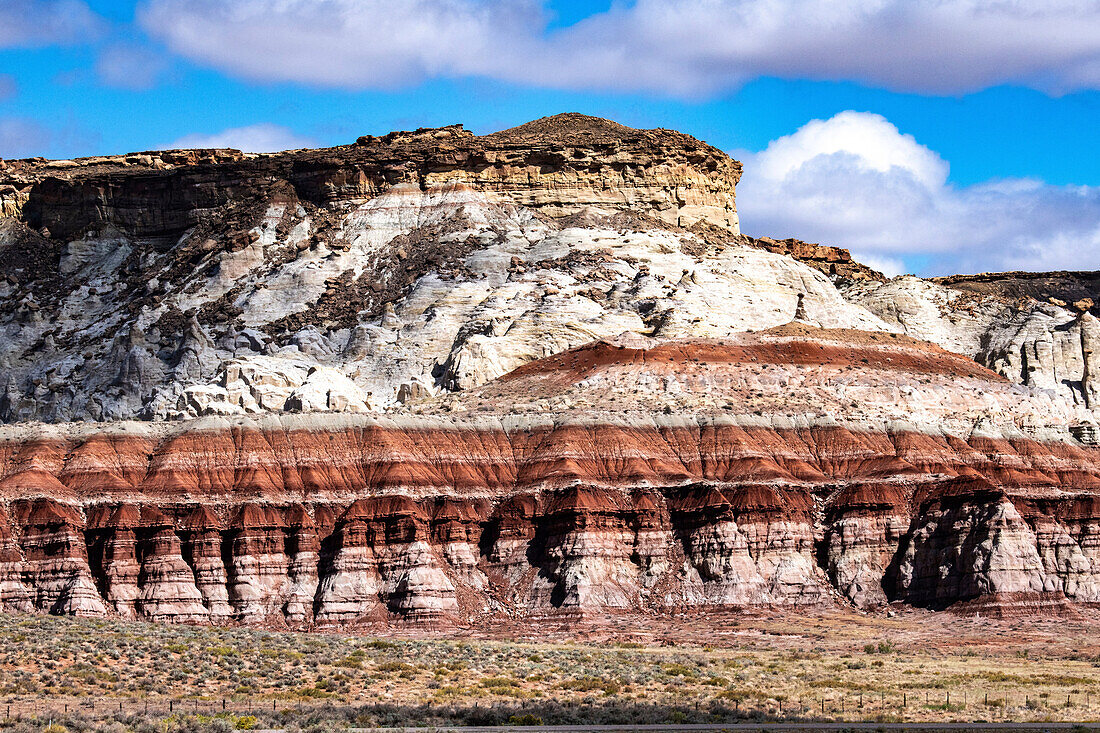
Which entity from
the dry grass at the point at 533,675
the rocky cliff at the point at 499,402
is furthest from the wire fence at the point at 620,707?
the rocky cliff at the point at 499,402

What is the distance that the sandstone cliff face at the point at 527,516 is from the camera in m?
95.0

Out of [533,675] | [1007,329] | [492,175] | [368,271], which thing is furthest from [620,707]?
[492,175]

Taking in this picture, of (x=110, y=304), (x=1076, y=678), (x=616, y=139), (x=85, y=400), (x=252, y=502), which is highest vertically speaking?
(x=616, y=139)

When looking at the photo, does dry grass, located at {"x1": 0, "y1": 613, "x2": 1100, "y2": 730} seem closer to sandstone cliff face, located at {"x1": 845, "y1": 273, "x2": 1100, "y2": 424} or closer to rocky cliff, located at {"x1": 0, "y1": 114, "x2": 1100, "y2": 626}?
rocky cliff, located at {"x1": 0, "y1": 114, "x2": 1100, "y2": 626}

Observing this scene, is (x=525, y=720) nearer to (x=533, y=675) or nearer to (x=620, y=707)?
(x=620, y=707)

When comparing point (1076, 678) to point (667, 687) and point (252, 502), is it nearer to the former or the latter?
point (667, 687)

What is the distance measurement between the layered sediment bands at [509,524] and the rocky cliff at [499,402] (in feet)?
0.60

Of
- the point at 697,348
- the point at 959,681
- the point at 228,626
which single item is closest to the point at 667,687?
the point at 959,681

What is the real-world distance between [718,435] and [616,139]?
56.2 metres

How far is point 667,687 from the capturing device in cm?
7062

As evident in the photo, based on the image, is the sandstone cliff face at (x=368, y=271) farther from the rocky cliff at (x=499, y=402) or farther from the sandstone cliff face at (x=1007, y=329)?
the sandstone cliff face at (x=1007, y=329)

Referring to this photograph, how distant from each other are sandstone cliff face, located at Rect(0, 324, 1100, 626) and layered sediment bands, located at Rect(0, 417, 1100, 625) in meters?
0.12

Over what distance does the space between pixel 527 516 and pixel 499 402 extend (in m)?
17.7

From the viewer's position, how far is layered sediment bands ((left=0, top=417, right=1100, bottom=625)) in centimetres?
9488
